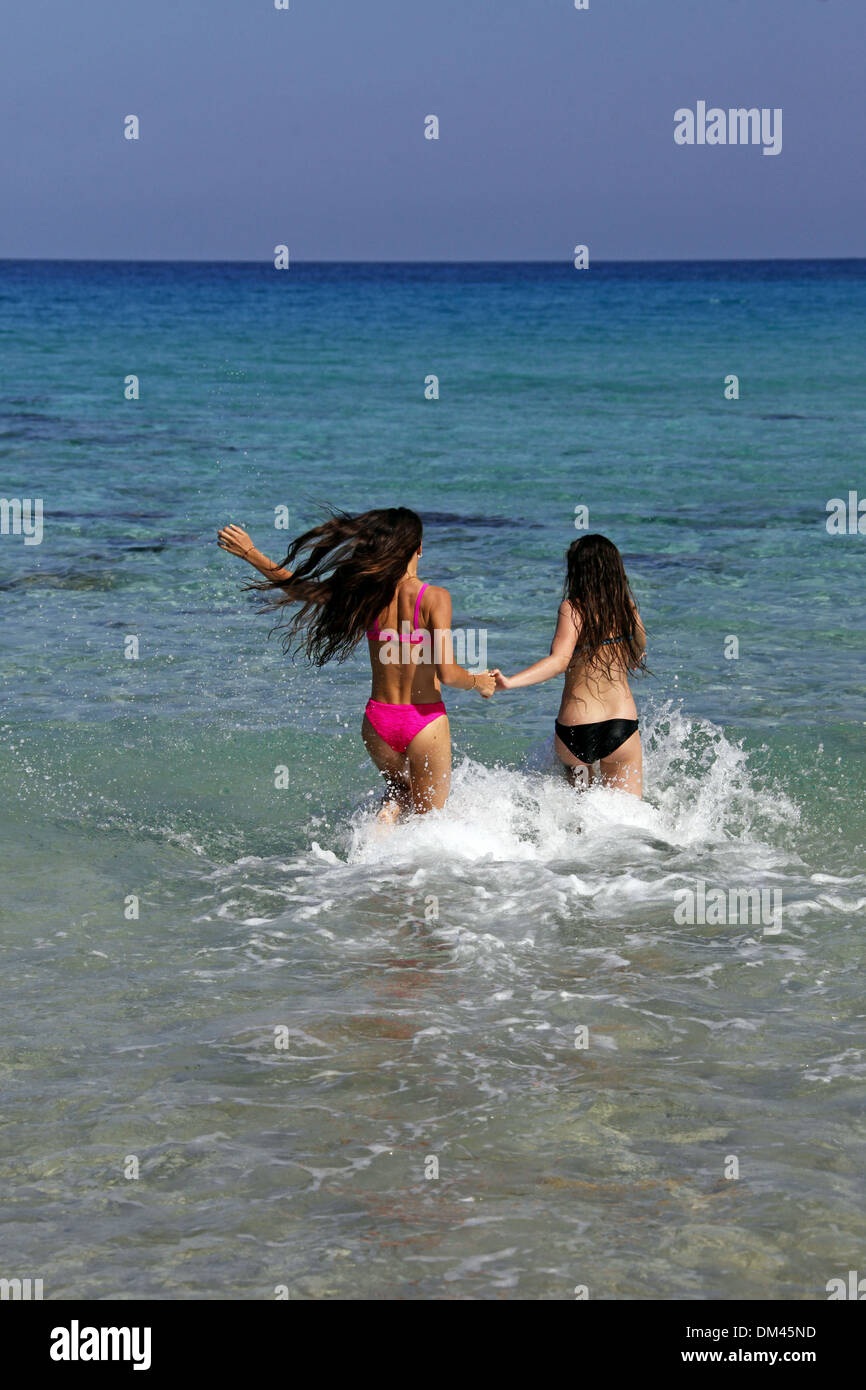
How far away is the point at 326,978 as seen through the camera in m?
5.72

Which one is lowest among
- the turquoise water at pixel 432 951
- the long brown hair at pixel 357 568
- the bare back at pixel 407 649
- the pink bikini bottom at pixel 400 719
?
the turquoise water at pixel 432 951

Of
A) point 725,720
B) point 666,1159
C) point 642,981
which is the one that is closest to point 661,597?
point 725,720

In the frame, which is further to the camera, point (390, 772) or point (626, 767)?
point (626, 767)

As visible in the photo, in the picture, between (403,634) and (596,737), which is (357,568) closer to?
(403,634)

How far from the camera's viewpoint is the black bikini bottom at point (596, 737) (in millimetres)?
7332

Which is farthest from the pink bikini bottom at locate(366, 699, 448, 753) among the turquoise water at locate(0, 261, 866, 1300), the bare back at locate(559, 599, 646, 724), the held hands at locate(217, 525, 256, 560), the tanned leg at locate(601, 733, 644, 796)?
the tanned leg at locate(601, 733, 644, 796)

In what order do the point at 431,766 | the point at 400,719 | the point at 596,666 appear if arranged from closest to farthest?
the point at 400,719, the point at 431,766, the point at 596,666

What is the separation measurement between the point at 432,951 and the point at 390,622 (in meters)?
1.62

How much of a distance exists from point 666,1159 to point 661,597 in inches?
367

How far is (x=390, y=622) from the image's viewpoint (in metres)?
6.76

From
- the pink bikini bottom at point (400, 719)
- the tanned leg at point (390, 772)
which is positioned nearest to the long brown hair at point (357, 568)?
the pink bikini bottom at point (400, 719)

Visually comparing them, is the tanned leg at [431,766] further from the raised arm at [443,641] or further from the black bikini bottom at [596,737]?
the black bikini bottom at [596,737]

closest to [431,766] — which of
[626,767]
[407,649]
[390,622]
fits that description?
[407,649]
